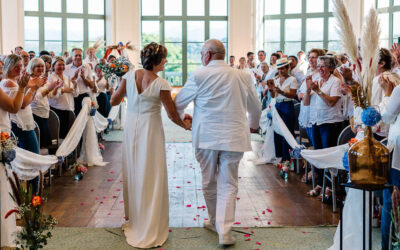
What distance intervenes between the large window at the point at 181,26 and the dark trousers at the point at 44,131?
585 inches

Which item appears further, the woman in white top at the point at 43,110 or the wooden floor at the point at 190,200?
the woman in white top at the point at 43,110

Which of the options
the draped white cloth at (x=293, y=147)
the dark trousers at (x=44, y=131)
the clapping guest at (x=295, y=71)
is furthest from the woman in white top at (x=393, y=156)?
the clapping guest at (x=295, y=71)

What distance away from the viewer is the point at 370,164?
9.45 feet

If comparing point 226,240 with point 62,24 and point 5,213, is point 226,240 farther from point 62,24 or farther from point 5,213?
point 62,24

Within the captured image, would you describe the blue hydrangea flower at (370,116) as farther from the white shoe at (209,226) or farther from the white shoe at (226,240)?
the white shoe at (209,226)

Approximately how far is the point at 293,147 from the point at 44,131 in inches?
123

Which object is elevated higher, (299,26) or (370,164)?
(299,26)

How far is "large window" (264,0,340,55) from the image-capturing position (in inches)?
744

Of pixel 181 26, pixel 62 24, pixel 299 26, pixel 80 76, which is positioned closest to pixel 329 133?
pixel 80 76

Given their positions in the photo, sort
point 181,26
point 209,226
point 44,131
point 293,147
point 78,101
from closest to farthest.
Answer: point 209,226, point 293,147, point 44,131, point 78,101, point 181,26

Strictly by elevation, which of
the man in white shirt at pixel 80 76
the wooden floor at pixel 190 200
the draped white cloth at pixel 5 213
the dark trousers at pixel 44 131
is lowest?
the wooden floor at pixel 190 200

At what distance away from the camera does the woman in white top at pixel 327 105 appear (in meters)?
5.54

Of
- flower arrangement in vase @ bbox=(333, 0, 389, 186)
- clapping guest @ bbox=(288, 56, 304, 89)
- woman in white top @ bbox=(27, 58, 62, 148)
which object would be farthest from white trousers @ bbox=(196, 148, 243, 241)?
clapping guest @ bbox=(288, 56, 304, 89)

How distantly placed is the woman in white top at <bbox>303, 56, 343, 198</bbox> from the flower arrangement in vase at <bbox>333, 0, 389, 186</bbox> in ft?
8.18
